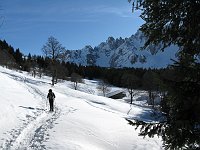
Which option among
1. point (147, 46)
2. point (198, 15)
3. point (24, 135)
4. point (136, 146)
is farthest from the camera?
point (136, 146)

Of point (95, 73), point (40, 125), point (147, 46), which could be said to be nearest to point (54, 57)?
point (40, 125)

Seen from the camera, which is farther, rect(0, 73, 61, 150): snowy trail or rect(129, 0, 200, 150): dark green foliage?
rect(0, 73, 61, 150): snowy trail

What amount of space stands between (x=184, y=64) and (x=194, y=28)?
0.71m

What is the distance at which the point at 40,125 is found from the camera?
21.6 metres

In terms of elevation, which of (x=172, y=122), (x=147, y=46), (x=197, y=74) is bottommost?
(x=172, y=122)

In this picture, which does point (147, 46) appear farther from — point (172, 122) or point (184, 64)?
point (172, 122)

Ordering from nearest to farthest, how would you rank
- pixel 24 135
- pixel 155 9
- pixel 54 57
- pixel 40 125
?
pixel 155 9 < pixel 24 135 < pixel 40 125 < pixel 54 57

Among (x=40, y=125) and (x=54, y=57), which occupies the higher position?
(x=54, y=57)

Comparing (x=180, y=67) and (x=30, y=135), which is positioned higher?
(x=180, y=67)

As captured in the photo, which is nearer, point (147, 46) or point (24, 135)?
point (147, 46)

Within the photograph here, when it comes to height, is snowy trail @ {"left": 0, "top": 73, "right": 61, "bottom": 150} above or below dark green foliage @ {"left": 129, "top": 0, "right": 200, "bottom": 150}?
below

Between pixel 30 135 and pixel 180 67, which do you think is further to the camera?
pixel 30 135

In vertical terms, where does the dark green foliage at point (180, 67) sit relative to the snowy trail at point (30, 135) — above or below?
above

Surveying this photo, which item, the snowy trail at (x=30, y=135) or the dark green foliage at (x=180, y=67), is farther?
the snowy trail at (x=30, y=135)
